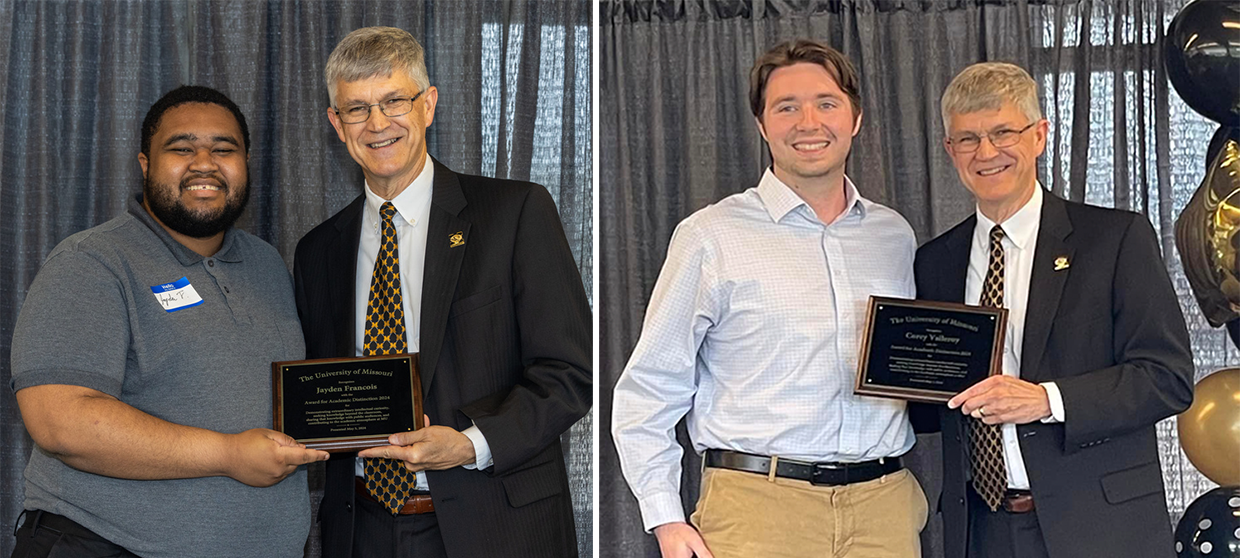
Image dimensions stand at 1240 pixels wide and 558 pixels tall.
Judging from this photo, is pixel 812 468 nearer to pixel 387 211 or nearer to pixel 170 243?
pixel 387 211

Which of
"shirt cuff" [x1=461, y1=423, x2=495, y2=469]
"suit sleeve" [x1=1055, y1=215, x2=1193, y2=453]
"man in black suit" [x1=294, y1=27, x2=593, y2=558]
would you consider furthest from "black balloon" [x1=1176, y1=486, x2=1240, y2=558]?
"shirt cuff" [x1=461, y1=423, x2=495, y2=469]

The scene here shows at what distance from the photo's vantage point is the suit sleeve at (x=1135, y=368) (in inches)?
93.0

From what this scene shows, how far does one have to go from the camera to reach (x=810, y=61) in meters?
2.58

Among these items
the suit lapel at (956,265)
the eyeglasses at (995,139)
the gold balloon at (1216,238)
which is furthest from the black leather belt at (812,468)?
the gold balloon at (1216,238)

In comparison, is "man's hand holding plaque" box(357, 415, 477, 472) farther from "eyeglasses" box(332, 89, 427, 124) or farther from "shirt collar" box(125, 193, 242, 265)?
"eyeglasses" box(332, 89, 427, 124)

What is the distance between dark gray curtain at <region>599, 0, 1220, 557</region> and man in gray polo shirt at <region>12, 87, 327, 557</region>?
114 cm

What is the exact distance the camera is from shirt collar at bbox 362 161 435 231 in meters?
2.76

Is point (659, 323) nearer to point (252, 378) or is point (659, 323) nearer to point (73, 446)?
point (252, 378)

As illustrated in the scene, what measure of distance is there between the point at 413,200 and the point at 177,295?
1.99 ft

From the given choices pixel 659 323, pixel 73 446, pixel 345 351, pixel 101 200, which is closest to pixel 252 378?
pixel 345 351

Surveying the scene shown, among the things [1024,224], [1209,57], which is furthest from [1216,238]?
[1024,224]

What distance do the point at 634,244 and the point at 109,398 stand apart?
1.63 m

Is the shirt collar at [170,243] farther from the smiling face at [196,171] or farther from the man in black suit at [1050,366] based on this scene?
the man in black suit at [1050,366]

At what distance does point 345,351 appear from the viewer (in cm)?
270
